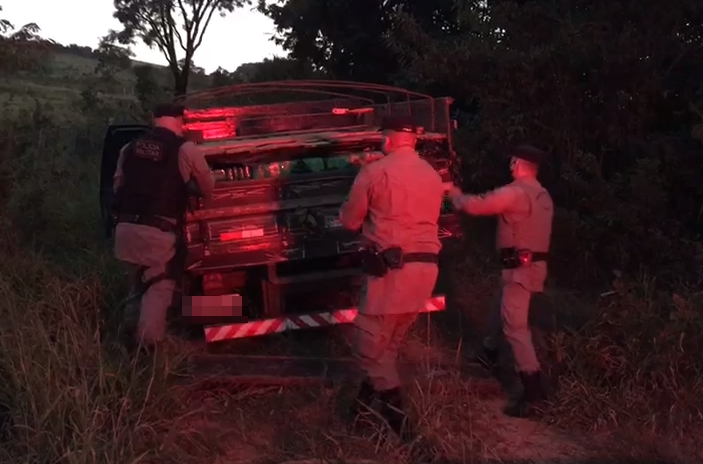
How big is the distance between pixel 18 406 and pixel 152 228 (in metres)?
1.43

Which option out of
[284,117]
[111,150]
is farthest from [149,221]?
[111,150]

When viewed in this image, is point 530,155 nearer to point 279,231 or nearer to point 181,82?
point 279,231

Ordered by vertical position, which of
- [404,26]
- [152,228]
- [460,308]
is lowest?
[460,308]

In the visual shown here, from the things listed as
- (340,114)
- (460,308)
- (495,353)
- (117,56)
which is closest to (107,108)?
(117,56)

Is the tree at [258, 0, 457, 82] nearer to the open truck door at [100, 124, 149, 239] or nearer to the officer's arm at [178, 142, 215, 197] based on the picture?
the open truck door at [100, 124, 149, 239]

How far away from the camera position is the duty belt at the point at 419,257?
16.0 ft

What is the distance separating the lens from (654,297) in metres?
6.46

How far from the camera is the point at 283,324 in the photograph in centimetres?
630

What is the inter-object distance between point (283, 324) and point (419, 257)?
1.71 m

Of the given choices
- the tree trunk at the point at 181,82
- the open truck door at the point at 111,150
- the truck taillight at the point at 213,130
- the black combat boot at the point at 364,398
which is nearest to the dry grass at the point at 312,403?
the black combat boot at the point at 364,398

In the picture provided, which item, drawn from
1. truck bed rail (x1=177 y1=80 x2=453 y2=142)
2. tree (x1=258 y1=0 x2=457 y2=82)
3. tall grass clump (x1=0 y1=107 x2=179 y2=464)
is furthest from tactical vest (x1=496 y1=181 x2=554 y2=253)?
tree (x1=258 y1=0 x2=457 y2=82)

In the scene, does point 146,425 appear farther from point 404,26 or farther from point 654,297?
point 404,26

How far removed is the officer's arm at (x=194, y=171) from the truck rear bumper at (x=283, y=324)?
0.99m

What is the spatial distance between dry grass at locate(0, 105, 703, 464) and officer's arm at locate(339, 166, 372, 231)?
1.04 meters
